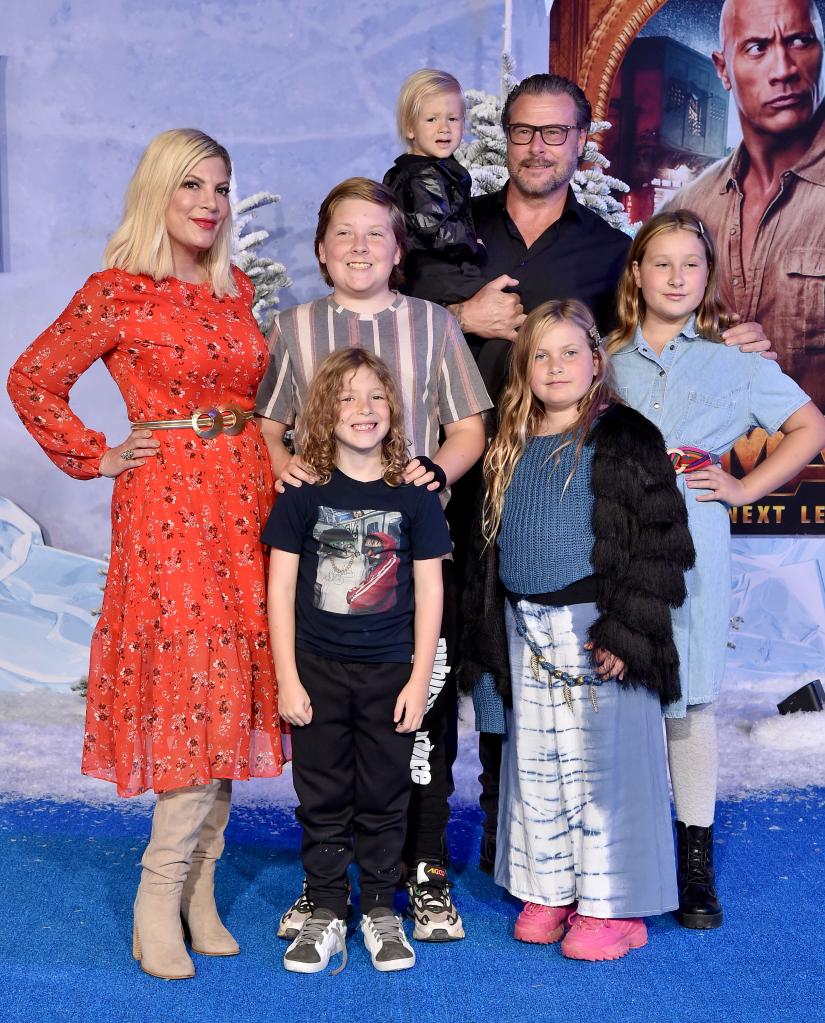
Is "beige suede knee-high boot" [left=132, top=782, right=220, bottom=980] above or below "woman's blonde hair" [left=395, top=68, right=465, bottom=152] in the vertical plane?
below

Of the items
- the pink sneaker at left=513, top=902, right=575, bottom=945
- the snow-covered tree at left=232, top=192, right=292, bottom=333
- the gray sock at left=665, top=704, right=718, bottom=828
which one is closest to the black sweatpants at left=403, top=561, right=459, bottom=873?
the pink sneaker at left=513, top=902, right=575, bottom=945

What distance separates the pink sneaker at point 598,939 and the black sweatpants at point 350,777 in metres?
0.44

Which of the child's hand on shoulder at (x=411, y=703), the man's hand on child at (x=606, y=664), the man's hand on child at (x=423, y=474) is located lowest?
the child's hand on shoulder at (x=411, y=703)

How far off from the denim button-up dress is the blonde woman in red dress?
0.98 m

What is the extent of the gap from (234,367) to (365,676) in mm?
781

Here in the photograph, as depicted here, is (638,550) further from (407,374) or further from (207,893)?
(207,893)

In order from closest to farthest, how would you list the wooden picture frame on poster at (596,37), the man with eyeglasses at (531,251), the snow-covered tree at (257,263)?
the man with eyeglasses at (531,251) < the snow-covered tree at (257,263) < the wooden picture frame on poster at (596,37)

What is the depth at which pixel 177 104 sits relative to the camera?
5.45 m

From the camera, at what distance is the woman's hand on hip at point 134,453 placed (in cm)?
270

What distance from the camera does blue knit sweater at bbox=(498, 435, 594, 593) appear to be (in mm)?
2812

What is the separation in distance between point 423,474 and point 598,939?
45.6 inches

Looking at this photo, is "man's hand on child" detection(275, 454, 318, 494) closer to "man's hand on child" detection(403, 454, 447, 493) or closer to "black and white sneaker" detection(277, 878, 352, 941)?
"man's hand on child" detection(403, 454, 447, 493)

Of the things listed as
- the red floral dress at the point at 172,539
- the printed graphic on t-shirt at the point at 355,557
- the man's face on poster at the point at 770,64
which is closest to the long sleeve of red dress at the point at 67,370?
the red floral dress at the point at 172,539

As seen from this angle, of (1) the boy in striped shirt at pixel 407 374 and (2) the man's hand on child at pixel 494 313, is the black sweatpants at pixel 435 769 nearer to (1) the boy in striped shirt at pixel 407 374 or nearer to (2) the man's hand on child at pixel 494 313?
(1) the boy in striped shirt at pixel 407 374
